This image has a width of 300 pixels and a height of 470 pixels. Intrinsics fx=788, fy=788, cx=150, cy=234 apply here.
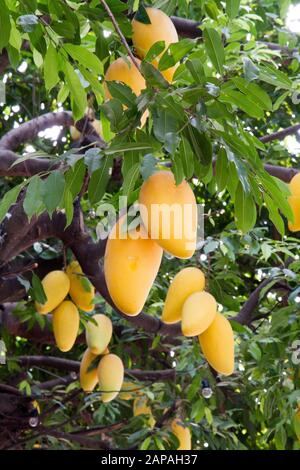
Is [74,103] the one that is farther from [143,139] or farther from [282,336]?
[282,336]

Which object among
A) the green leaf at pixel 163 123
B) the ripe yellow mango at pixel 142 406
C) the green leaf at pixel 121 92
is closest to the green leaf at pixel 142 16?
the green leaf at pixel 121 92

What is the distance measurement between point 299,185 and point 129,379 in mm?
1775

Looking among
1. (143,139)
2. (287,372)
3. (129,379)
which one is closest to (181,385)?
(129,379)

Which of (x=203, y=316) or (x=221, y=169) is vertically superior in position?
(x=221, y=169)

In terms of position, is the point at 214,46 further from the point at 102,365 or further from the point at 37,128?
the point at 102,365

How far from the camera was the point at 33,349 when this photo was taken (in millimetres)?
3926

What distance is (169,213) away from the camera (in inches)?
47.8

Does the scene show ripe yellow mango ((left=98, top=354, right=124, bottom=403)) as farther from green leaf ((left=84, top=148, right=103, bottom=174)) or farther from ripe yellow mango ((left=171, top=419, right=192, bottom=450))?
green leaf ((left=84, top=148, right=103, bottom=174))

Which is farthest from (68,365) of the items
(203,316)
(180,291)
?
(203,316)

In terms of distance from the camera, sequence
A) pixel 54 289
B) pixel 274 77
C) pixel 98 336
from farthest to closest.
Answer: pixel 98 336 → pixel 54 289 → pixel 274 77

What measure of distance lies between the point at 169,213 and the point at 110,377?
161cm

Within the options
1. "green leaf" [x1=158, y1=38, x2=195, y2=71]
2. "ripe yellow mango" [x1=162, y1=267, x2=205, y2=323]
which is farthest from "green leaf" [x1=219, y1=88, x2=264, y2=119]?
"ripe yellow mango" [x1=162, y1=267, x2=205, y2=323]

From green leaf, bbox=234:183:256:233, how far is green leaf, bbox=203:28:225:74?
212 millimetres

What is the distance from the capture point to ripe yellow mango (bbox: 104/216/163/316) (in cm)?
129
